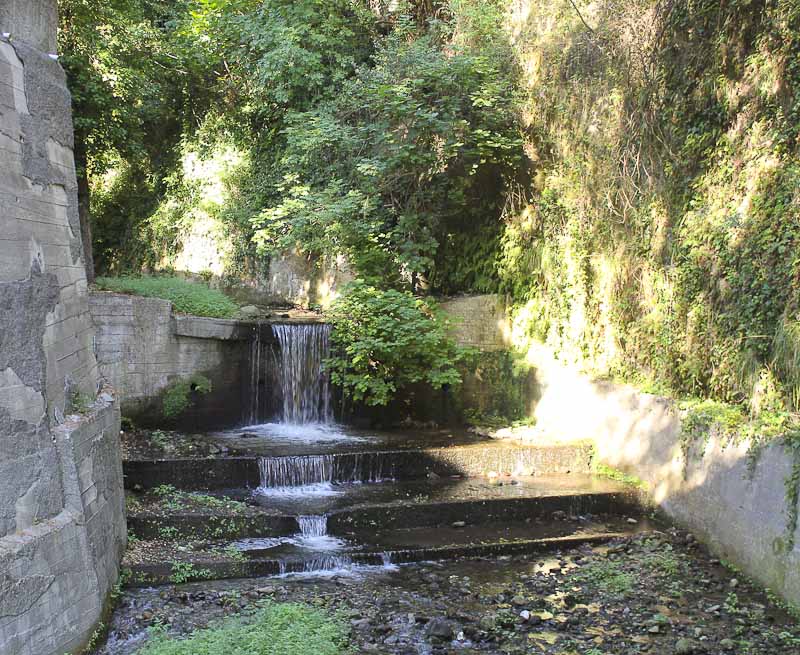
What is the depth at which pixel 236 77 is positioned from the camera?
1639 cm

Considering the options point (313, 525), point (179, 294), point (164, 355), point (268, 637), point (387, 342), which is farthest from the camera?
point (179, 294)

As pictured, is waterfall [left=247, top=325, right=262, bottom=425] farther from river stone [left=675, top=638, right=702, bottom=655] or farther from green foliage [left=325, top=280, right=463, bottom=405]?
river stone [left=675, top=638, right=702, bottom=655]

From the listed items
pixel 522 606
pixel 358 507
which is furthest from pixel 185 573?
pixel 522 606

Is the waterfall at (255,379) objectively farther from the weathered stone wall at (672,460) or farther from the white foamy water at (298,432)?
the weathered stone wall at (672,460)

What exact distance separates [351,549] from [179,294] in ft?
20.5

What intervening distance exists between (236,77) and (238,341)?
6.91 metres

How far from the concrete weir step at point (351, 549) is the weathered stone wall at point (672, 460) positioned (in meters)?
0.69

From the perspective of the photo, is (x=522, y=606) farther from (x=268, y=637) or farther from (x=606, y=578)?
(x=268, y=637)

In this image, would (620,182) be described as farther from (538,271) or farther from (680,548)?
(680,548)

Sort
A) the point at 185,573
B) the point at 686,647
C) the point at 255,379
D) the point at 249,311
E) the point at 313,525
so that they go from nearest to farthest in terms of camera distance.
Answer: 1. the point at 686,647
2. the point at 185,573
3. the point at 313,525
4. the point at 255,379
5. the point at 249,311

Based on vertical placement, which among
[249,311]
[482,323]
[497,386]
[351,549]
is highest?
[249,311]

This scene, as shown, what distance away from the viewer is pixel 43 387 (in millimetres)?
5246

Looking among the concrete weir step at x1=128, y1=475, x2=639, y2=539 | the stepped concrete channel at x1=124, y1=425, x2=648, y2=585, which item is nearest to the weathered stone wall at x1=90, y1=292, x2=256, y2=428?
the stepped concrete channel at x1=124, y1=425, x2=648, y2=585

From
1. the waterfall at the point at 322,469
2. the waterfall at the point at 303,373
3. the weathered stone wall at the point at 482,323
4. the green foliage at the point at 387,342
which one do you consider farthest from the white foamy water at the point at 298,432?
the weathered stone wall at the point at 482,323
